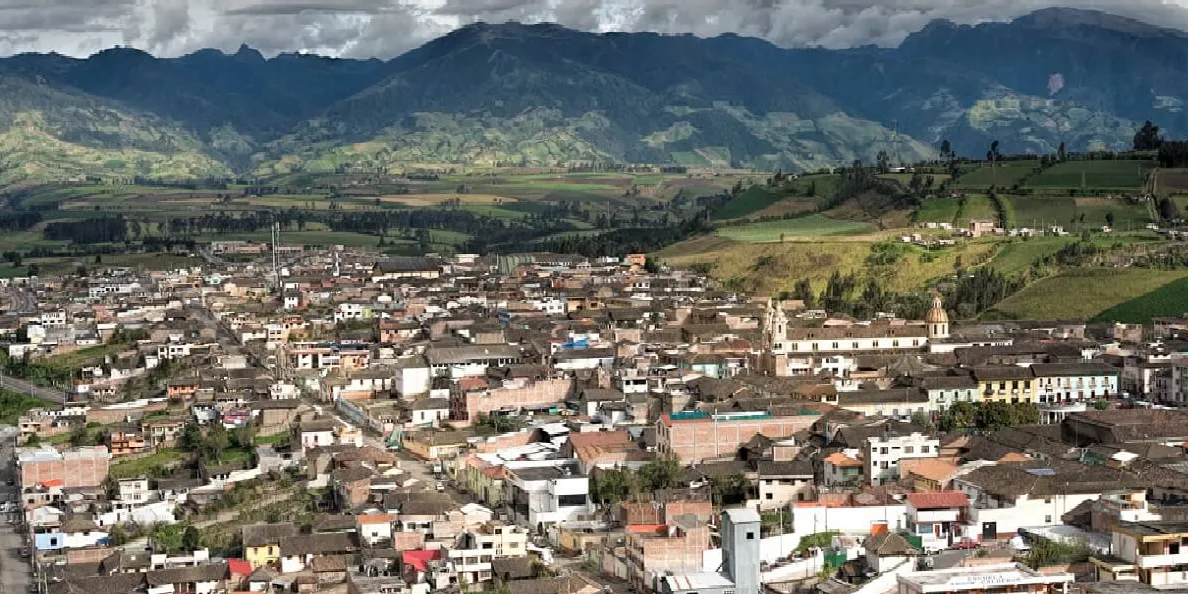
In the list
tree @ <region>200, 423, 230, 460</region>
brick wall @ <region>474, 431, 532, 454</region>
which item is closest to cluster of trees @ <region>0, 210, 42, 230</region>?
tree @ <region>200, 423, 230, 460</region>

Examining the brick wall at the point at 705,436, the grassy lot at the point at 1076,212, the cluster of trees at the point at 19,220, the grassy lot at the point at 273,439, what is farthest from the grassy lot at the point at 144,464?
the cluster of trees at the point at 19,220

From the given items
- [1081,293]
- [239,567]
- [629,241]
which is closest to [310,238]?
[629,241]

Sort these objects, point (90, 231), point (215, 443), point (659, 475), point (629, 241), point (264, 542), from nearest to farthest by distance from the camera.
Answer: point (264, 542)
point (659, 475)
point (215, 443)
point (629, 241)
point (90, 231)

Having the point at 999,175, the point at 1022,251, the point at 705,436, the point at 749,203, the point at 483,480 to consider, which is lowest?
the point at 483,480

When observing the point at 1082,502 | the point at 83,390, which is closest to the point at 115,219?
the point at 83,390

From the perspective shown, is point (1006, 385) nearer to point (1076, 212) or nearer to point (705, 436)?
point (705, 436)

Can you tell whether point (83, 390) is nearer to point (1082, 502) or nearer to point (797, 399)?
point (797, 399)
